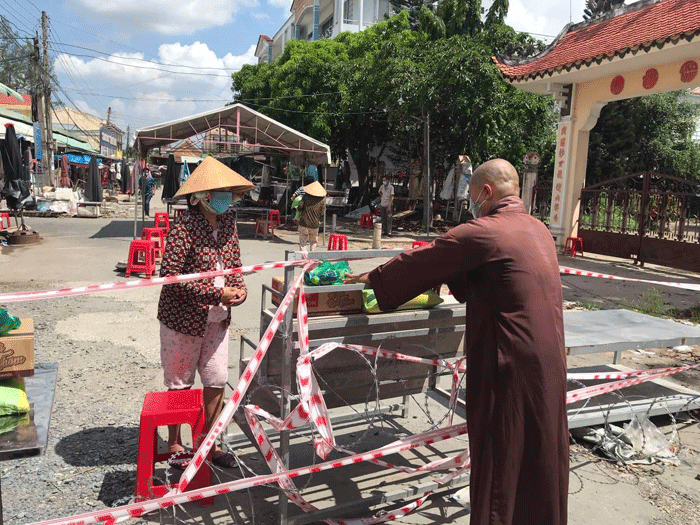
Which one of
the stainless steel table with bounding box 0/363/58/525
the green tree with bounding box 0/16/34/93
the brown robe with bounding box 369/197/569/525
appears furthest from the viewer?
the green tree with bounding box 0/16/34/93

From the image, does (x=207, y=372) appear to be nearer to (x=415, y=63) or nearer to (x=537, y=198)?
(x=537, y=198)

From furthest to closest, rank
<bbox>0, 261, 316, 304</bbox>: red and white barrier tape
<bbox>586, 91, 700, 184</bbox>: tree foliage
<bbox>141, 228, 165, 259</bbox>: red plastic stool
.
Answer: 1. <bbox>586, 91, 700, 184</bbox>: tree foliage
2. <bbox>141, 228, 165, 259</bbox>: red plastic stool
3. <bbox>0, 261, 316, 304</bbox>: red and white barrier tape

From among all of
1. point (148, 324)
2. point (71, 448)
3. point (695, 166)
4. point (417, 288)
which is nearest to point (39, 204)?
point (148, 324)

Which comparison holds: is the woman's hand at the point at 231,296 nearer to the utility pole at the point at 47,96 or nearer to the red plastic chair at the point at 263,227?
the red plastic chair at the point at 263,227

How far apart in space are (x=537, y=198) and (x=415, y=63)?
6.28 m

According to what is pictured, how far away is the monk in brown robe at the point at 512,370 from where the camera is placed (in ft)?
7.78

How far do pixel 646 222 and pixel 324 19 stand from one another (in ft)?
125

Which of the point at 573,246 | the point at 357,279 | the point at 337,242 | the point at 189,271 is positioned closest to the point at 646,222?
the point at 573,246

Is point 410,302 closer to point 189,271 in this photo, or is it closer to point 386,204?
point 189,271

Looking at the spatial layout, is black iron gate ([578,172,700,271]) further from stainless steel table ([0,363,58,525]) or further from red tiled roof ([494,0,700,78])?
stainless steel table ([0,363,58,525])

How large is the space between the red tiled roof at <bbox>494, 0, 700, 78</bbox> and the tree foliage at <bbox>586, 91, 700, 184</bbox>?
9381 millimetres

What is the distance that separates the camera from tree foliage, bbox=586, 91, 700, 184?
22.5 metres

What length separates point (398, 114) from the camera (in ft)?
62.0

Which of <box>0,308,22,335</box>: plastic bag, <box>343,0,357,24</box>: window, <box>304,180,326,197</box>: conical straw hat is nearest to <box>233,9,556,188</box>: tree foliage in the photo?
<box>304,180,326,197</box>: conical straw hat
